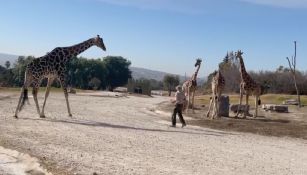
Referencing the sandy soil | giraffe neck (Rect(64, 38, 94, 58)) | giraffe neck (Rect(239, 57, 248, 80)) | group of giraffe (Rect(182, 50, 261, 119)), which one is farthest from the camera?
giraffe neck (Rect(239, 57, 248, 80))

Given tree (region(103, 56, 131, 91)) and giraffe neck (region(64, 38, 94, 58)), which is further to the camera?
tree (region(103, 56, 131, 91))

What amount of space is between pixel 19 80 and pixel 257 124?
54.5m

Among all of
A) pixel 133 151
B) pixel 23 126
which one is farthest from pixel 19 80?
pixel 133 151

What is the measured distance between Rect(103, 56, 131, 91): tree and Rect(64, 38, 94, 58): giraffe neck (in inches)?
2796

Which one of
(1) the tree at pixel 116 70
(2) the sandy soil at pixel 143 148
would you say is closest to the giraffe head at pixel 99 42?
(2) the sandy soil at pixel 143 148

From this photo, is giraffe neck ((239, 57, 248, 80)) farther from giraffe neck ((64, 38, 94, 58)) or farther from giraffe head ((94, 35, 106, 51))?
giraffe neck ((64, 38, 94, 58))

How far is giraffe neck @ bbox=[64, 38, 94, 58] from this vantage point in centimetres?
2561

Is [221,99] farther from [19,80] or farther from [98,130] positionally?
[19,80]

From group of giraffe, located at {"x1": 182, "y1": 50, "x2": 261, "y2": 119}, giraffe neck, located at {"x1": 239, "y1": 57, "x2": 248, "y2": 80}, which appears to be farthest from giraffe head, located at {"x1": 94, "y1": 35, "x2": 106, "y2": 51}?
giraffe neck, located at {"x1": 239, "y1": 57, "x2": 248, "y2": 80}

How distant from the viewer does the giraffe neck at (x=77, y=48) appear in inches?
1008

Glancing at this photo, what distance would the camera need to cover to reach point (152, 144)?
17.0 metres

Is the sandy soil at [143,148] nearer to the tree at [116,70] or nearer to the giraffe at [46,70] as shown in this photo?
Answer: the giraffe at [46,70]

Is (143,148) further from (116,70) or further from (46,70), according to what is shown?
Result: (116,70)

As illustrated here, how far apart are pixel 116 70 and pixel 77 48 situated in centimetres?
7596
